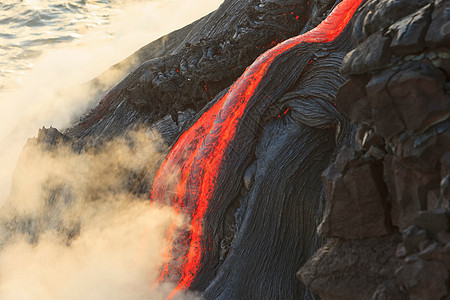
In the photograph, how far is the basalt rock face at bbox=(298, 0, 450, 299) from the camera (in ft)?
9.80

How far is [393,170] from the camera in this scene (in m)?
3.28

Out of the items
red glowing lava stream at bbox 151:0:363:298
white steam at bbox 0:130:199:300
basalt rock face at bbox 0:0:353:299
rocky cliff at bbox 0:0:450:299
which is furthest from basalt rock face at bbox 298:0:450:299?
white steam at bbox 0:130:199:300

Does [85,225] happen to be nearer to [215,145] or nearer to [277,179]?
[215,145]

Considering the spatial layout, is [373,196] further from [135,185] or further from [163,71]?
[163,71]

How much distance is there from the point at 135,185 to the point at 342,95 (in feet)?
11.4

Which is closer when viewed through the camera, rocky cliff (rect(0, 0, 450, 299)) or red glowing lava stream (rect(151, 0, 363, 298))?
rocky cliff (rect(0, 0, 450, 299))

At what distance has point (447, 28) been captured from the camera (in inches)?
118

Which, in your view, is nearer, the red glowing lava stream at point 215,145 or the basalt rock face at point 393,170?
the basalt rock face at point 393,170

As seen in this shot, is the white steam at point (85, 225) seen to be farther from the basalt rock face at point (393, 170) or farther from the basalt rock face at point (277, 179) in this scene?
the basalt rock face at point (393, 170)

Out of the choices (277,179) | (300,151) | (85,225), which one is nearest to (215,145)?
(277,179)

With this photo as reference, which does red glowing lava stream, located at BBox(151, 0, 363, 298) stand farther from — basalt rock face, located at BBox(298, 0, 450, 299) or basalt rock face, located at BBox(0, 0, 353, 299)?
basalt rock face, located at BBox(298, 0, 450, 299)

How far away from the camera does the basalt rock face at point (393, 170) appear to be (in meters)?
2.99

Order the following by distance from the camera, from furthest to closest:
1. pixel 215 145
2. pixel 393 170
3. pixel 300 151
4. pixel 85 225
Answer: pixel 85 225, pixel 215 145, pixel 300 151, pixel 393 170

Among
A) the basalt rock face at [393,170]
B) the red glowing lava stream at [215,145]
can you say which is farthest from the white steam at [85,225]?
the basalt rock face at [393,170]
